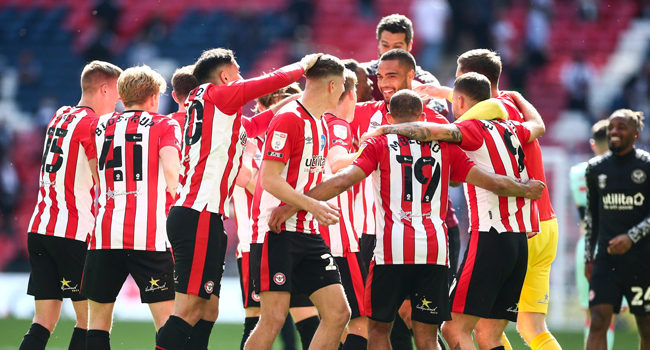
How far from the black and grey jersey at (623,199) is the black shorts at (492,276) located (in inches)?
84.8

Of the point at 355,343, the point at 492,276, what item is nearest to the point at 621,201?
the point at 492,276

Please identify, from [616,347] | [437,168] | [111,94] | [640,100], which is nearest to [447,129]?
[437,168]

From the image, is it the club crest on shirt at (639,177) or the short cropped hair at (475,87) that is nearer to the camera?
the short cropped hair at (475,87)

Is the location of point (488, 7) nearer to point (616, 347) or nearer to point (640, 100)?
point (640, 100)

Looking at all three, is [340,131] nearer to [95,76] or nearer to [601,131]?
[95,76]

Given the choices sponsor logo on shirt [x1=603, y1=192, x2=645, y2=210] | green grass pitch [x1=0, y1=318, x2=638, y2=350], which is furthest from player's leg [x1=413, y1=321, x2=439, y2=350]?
green grass pitch [x1=0, y1=318, x2=638, y2=350]

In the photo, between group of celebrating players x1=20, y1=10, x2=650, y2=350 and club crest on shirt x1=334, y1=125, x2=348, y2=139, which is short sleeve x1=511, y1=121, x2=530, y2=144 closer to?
group of celebrating players x1=20, y1=10, x2=650, y2=350

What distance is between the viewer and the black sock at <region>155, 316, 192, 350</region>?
513 centimetres

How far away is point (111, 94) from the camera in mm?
6672

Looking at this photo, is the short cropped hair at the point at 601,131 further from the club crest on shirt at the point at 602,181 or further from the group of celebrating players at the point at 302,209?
the group of celebrating players at the point at 302,209

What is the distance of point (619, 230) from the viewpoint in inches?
289

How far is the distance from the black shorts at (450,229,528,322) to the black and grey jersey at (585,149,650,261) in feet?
7.06

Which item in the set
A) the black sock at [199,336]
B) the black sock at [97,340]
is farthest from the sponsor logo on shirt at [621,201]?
the black sock at [97,340]

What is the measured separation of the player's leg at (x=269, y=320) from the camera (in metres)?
5.10
